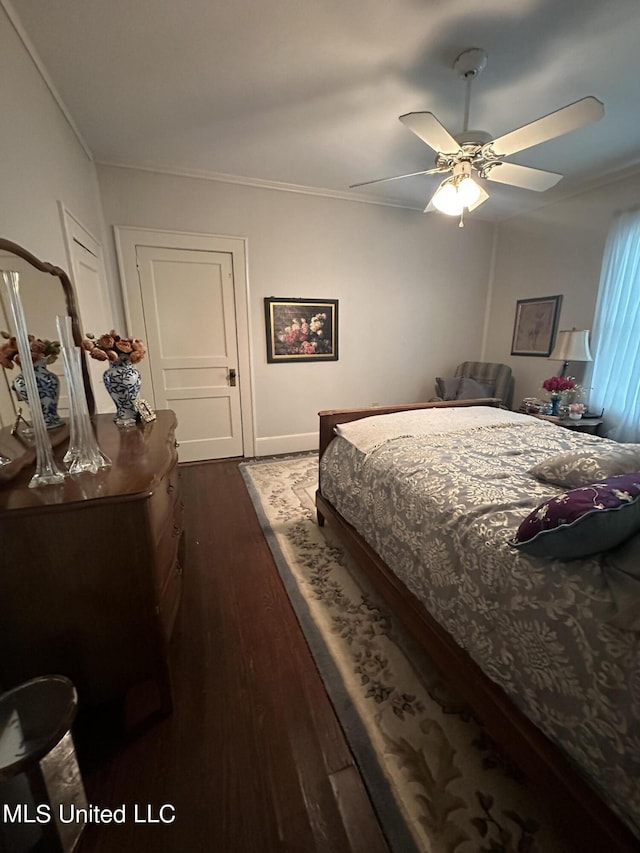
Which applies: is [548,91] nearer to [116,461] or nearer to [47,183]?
[47,183]

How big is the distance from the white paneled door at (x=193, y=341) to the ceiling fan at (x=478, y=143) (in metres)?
2.06

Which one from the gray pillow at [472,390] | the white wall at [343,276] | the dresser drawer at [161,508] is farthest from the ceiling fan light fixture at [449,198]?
the gray pillow at [472,390]

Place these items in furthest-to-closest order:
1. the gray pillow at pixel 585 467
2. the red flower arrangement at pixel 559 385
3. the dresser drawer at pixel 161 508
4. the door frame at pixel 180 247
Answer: the red flower arrangement at pixel 559 385
the door frame at pixel 180 247
the gray pillow at pixel 585 467
the dresser drawer at pixel 161 508

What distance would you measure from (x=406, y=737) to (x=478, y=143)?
8.65 ft

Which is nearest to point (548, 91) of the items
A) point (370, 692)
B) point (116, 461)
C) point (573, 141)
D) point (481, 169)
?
point (481, 169)

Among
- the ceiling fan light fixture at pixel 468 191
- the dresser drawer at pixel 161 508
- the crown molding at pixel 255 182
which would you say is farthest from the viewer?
the crown molding at pixel 255 182

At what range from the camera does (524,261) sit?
381 centimetres

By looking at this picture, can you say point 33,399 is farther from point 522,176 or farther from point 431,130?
point 522,176

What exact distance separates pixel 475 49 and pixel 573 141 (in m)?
1.38

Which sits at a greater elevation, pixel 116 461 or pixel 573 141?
pixel 573 141

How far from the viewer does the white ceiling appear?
1.49 metres

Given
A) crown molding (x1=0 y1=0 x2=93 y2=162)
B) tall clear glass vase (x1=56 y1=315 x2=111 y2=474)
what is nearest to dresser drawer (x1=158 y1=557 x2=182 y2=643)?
tall clear glass vase (x1=56 y1=315 x2=111 y2=474)

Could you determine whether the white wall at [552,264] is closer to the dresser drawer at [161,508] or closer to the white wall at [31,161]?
the dresser drawer at [161,508]

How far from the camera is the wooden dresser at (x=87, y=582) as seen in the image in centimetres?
94
